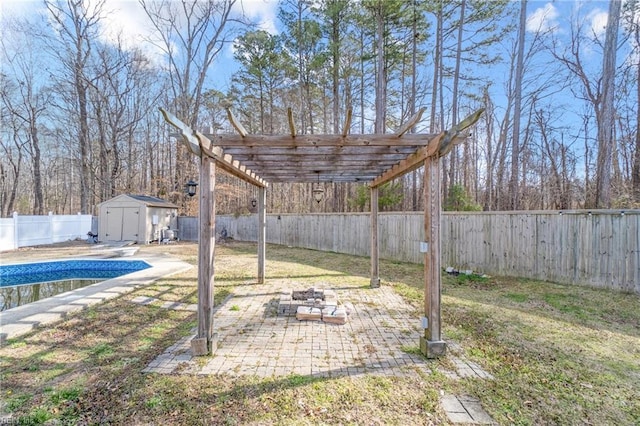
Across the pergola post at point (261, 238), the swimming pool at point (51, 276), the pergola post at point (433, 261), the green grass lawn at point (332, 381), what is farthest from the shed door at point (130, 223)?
the pergola post at point (433, 261)

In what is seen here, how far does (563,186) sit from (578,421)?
9878mm

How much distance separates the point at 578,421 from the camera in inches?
81.6

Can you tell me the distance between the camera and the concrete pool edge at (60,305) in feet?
11.5

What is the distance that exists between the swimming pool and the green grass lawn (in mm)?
2657

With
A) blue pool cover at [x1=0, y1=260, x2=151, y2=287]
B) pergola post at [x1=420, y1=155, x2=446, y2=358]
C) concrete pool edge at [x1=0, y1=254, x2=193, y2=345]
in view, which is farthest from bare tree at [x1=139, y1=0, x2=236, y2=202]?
pergola post at [x1=420, y1=155, x2=446, y2=358]

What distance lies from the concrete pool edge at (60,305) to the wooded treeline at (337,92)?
306 inches

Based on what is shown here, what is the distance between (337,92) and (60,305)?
37.9ft

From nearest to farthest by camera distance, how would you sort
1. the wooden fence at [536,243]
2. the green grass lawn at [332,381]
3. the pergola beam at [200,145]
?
1. the green grass lawn at [332,381]
2. the pergola beam at [200,145]
3. the wooden fence at [536,243]

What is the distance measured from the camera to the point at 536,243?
6.18 m

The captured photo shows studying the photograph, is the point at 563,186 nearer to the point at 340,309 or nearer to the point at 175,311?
the point at 340,309

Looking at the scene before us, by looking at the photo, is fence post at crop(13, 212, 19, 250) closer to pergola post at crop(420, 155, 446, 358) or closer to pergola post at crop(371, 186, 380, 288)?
pergola post at crop(371, 186, 380, 288)

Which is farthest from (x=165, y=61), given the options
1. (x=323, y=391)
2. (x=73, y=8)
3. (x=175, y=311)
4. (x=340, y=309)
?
(x=323, y=391)

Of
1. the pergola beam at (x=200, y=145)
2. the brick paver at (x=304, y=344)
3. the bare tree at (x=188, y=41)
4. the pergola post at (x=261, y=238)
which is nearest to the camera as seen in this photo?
the pergola beam at (x=200, y=145)

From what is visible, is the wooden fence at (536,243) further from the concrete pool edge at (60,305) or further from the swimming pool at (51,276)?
the swimming pool at (51,276)
